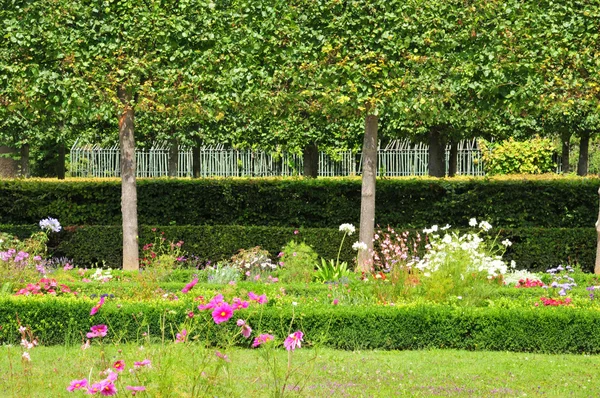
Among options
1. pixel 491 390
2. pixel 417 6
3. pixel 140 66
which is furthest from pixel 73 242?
pixel 491 390

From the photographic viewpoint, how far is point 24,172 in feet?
72.1

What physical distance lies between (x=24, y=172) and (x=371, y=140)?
12319mm

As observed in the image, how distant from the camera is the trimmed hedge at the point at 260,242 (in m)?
13.6

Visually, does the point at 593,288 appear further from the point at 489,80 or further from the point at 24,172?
the point at 24,172

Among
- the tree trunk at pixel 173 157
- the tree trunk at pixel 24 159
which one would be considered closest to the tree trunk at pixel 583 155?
the tree trunk at pixel 173 157

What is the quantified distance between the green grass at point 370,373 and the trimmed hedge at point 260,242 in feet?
19.2

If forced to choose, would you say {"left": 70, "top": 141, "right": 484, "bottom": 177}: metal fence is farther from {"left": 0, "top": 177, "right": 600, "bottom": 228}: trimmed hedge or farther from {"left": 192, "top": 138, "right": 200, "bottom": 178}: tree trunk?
{"left": 0, "top": 177, "right": 600, "bottom": 228}: trimmed hedge

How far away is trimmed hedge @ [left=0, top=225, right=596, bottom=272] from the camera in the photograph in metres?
13.6

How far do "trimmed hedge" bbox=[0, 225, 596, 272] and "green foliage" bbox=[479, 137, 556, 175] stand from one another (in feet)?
49.3

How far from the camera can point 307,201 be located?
1492 cm

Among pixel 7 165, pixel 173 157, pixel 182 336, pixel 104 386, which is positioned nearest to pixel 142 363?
pixel 104 386

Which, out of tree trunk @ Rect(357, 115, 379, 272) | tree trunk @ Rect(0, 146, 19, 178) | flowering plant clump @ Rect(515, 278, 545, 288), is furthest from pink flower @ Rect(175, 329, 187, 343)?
tree trunk @ Rect(0, 146, 19, 178)

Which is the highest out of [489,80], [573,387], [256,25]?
[256,25]

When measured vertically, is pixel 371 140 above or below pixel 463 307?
above
